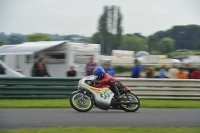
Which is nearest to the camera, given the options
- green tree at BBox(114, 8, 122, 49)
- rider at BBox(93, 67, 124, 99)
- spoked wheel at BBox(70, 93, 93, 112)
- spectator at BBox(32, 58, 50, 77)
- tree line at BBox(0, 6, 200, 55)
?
spoked wheel at BBox(70, 93, 93, 112)

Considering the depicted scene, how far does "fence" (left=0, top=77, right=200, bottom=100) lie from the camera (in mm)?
15859

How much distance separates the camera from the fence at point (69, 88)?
52.0 ft

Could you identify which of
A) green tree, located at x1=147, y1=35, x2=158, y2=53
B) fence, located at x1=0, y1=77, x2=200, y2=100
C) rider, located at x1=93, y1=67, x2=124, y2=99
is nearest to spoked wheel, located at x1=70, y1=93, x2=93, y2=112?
rider, located at x1=93, y1=67, x2=124, y2=99

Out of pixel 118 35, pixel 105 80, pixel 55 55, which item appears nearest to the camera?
pixel 105 80

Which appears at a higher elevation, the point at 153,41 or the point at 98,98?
the point at 153,41

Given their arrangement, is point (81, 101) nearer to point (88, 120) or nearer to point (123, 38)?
point (88, 120)

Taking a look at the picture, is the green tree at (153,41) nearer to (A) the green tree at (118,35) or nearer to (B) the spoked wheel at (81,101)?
(A) the green tree at (118,35)

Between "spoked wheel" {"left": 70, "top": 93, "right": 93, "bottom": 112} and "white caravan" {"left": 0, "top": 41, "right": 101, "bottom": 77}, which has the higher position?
"white caravan" {"left": 0, "top": 41, "right": 101, "bottom": 77}

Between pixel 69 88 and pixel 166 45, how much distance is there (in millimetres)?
49937

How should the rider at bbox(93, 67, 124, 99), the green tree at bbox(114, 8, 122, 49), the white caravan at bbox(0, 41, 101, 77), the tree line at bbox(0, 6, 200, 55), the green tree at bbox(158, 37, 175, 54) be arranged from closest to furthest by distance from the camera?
1. the rider at bbox(93, 67, 124, 99)
2. the white caravan at bbox(0, 41, 101, 77)
3. the tree line at bbox(0, 6, 200, 55)
4. the green tree at bbox(158, 37, 175, 54)
5. the green tree at bbox(114, 8, 122, 49)

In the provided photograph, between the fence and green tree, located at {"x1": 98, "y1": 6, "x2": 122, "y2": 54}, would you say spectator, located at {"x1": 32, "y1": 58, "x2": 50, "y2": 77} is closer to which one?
the fence

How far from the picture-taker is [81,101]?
11867 millimetres

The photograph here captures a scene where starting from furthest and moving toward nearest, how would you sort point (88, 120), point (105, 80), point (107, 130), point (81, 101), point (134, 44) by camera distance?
point (134, 44)
point (105, 80)
point (81, 101)
point (88, 120)
point (107, 130)

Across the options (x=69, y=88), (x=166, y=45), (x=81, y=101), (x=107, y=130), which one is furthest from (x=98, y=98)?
(x=166, y=45)
